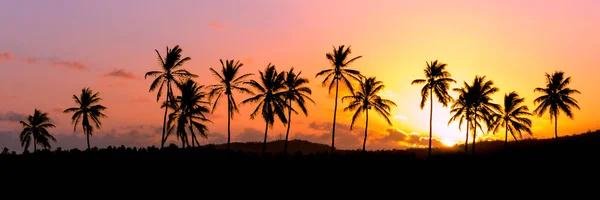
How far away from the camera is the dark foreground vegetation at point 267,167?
131 feet

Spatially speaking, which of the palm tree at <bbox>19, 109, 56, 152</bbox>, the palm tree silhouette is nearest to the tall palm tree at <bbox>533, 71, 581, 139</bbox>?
the palm tree silhouette

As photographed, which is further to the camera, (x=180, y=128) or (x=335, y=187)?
(x=180, y=128)

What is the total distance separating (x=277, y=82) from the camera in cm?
6225

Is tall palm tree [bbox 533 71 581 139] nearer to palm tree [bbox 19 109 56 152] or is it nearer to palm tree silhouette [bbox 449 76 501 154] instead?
palm tree silhouette [bbox 449 76 501 154]

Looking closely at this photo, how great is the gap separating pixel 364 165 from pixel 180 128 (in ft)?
86.0

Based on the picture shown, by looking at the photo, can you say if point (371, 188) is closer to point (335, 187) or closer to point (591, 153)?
point (335, 187)

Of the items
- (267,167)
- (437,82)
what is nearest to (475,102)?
(437,82)

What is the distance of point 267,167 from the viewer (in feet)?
140

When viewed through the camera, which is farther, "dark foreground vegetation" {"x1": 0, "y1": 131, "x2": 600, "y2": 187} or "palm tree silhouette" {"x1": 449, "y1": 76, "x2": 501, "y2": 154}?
"palm tree silhouette" {"x1": 449, "y1": 76, "x2": 501, "y2": 154}

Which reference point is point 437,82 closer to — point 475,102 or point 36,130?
point 475,102

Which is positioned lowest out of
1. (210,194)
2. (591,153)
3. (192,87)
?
(210,194)

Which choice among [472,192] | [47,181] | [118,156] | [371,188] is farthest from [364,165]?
[47,181]

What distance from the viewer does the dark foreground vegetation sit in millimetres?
39812

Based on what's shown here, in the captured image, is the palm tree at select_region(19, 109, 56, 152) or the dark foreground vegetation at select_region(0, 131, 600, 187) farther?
the palm tree at select_region(19, 109, 56, 152)
